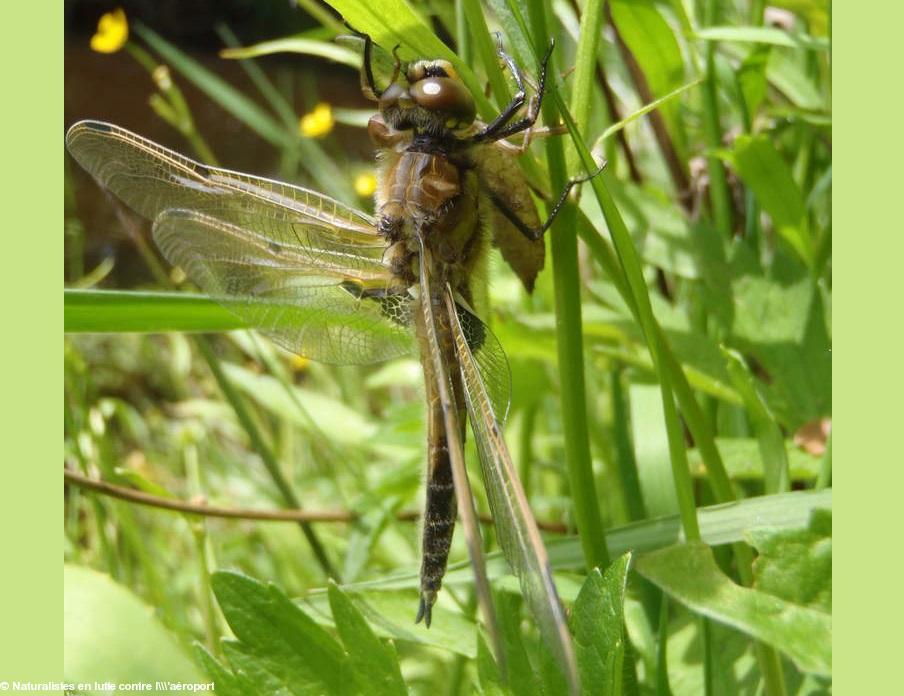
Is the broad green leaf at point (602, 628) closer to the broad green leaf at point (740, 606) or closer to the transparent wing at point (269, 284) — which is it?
the broad green leaf at point (740, 606)

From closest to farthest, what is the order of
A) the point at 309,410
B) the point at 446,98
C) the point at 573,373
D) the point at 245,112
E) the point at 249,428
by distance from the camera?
the point at 573,373, the point at 446,98, the point at 249,428, the point at 309,410, the point at 245,112

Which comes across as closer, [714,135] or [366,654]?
[366,654]

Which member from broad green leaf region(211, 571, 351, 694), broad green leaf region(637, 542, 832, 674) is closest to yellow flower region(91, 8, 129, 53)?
broad green leaf region(211, 571, 351, 694)

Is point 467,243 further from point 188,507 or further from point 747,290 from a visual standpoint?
point 188,507

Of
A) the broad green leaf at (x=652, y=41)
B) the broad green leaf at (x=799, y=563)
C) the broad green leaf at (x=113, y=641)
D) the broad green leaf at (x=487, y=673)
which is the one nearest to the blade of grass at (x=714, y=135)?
the broad green leaf at (x=652, y=41)

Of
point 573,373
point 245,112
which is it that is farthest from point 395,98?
point 245,112

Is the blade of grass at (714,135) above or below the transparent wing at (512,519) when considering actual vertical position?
above

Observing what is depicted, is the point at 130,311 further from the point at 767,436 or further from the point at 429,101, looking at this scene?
the point at 767,436

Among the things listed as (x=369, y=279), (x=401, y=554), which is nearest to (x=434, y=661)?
(x=401, y=554)
